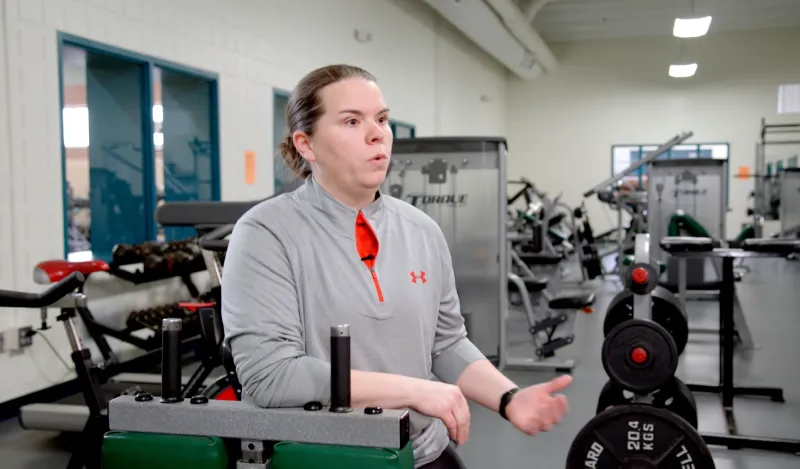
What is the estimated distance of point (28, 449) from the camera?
145 inches

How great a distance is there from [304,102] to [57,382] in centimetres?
391

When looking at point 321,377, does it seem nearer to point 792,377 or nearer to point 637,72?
point 792,377

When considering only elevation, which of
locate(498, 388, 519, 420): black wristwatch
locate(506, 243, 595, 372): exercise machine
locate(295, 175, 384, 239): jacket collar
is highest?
locate(295, 175, 384, 239): jacket collar

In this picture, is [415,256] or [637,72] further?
[637,72]

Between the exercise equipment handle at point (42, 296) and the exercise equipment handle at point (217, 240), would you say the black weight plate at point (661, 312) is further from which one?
the exercise equipment handle at point (42, 296)

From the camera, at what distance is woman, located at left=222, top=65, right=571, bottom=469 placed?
1.26m

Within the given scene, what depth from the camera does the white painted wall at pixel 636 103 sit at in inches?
620

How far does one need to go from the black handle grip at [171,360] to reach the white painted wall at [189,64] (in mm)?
3494

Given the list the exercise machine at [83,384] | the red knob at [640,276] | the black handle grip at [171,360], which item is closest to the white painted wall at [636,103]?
the red knob at [640,276]

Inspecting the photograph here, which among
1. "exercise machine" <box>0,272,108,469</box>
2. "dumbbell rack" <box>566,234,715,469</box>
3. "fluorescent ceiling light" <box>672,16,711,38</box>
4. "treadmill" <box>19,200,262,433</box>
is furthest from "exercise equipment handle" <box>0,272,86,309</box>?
"fluorescent ceiling light" <box>672,16,711,38</box>

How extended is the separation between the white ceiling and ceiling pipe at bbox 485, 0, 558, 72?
1.22 feet

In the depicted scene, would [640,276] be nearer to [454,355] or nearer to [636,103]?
[454,355]

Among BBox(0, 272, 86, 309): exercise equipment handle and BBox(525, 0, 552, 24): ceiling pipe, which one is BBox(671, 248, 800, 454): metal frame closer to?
BBox(0, 272, 86, 309): exercise equipment handle

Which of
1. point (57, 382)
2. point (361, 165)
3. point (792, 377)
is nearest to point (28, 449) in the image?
point (57, 382)
